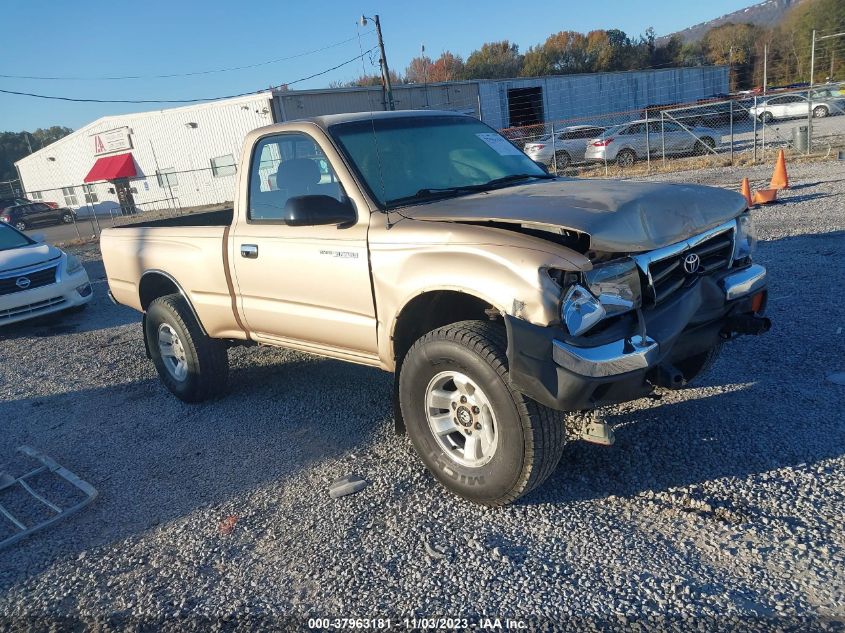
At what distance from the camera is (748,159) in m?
18.8

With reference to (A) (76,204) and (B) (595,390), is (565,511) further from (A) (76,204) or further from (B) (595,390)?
(A) (76,204)

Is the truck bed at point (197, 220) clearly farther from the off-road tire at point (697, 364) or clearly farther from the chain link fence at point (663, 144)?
the chain link fence at point (663, 144)

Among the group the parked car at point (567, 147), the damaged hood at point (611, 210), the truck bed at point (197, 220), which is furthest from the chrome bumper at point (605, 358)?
the parked car at point (567, 147)

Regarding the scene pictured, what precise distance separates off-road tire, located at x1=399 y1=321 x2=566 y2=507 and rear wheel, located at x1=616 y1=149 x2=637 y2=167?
63.9ft

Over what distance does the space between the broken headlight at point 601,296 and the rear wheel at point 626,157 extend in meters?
19.4

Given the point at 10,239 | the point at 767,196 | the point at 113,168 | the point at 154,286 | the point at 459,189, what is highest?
the point at 459,189

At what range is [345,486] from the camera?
3.79 metres

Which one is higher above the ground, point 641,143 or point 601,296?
point 601,296

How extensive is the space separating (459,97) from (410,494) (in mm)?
37678

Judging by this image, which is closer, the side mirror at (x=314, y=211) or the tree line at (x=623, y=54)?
the side mirror at (x=314, y=211)

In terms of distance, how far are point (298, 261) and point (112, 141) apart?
137 feet

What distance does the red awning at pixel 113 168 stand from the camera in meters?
38.6

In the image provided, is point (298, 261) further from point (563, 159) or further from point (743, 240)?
point (563, 159)

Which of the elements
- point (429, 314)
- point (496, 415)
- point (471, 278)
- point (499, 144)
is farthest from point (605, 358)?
point (499, 144)
